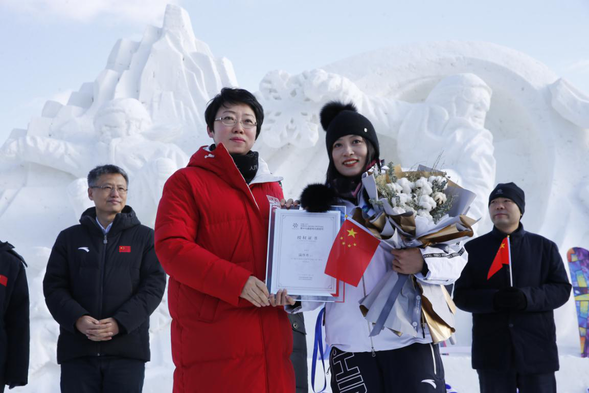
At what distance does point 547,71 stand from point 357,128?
3.64 metres

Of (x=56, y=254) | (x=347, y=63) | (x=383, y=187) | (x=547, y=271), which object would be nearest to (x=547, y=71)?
(x=347, y=63)

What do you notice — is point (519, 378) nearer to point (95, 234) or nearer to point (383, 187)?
point (383, 187)

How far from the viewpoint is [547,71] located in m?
5.10

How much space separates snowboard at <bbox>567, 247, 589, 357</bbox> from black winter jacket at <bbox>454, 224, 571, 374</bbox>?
1.33m

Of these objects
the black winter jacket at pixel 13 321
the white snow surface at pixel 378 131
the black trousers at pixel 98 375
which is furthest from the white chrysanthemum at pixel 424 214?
the white snow surface at pixel 378 131

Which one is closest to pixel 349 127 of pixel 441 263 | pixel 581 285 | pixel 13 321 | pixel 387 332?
pixel 441 263

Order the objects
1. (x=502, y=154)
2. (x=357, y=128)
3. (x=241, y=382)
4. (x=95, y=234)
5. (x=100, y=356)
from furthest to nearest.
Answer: (x=502, y=154), (x=95, y=234), (x=100, y=356), (x=357, y=128), (x=241, y=382)

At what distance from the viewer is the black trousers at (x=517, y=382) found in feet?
8.12

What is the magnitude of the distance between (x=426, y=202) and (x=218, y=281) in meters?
0.66

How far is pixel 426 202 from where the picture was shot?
5.89ft

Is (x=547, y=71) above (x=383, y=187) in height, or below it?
above

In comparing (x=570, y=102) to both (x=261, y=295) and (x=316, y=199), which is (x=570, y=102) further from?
(x=261, y=295)

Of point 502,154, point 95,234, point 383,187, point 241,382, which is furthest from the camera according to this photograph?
point 502,154

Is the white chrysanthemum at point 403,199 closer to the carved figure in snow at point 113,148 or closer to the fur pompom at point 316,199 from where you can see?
the fur pompom at point 316,199
